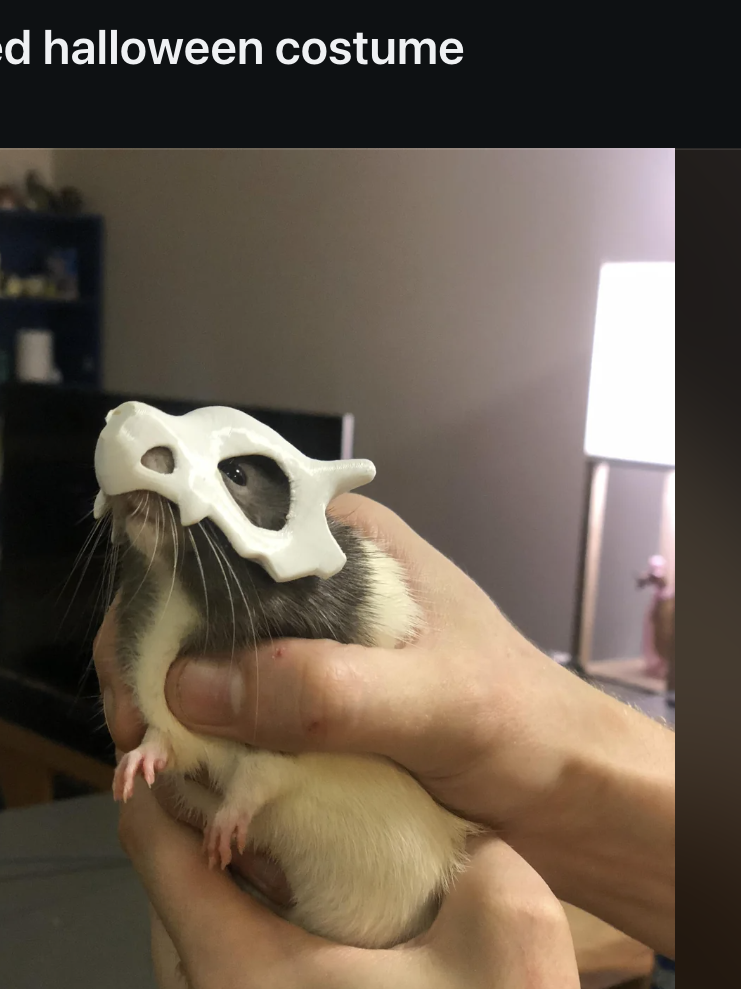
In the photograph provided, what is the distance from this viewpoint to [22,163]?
182 inches

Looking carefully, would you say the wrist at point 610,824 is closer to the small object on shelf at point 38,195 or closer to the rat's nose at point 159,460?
the rat's nose at point 159,460

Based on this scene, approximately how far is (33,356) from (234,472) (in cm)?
407

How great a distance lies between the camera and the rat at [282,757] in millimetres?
693

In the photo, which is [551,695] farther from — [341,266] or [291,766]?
[341,266]

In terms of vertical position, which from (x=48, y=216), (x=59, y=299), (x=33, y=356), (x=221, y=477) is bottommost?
(x=221, y=477)

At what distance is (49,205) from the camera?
14.6 feet

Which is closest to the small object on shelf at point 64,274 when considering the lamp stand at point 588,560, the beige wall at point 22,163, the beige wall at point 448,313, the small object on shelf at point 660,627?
the beige wall at point 22,163

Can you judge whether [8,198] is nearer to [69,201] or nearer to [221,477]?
[69,201]

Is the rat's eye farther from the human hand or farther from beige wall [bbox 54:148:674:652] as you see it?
beige wall [bbox 54:148:674:652]

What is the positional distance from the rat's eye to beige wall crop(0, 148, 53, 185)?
449 cm

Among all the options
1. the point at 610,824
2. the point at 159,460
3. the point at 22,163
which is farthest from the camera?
the point at 22,163

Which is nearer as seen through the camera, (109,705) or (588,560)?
(109,705)

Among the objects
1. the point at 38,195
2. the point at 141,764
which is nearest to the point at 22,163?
the point at 38,195
